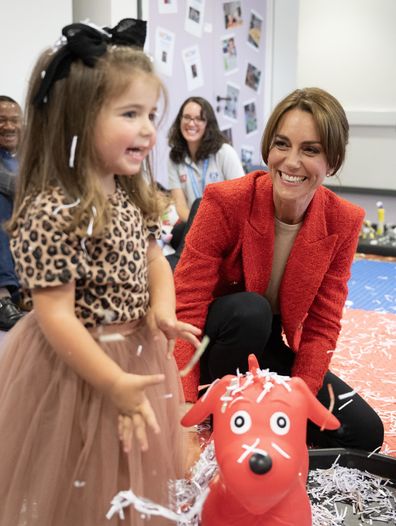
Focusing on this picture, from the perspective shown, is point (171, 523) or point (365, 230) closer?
point (171, 523)

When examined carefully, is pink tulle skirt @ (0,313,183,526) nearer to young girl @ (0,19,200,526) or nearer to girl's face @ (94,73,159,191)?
young girl @ (0,19,200,526)

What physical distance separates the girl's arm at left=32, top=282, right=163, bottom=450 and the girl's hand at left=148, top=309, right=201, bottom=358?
123 mm

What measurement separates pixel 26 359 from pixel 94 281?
153 mm

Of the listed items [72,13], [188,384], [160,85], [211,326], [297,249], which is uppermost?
[72,13]

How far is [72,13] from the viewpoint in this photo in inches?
123

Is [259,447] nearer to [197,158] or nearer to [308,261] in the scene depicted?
[308,261]

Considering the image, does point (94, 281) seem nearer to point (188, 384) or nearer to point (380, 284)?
point (188, 384)

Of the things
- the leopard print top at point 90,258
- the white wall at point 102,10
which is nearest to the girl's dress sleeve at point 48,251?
the leopard print top at point 90,258

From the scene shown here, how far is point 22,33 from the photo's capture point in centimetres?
275

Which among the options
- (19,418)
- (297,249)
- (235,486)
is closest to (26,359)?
(19,418)

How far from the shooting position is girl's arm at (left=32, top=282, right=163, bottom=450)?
30.8 inches

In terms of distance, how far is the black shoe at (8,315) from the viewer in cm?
218

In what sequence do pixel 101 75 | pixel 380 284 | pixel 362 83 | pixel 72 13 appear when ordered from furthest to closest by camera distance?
pixel 362 83
pixel 72 13
pixel 380 284
pixel 101 75

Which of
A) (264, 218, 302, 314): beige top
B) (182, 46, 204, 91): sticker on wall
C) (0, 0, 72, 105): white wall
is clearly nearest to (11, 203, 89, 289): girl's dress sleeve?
(264, 218, 302, 314): beige top
